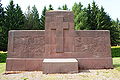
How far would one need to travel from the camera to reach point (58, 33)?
315 inches

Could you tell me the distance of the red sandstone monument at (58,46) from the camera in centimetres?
777

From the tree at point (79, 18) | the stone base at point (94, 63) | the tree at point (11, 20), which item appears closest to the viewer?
the stone base at point (94, 63)

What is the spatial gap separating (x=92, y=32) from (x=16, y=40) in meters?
4.53

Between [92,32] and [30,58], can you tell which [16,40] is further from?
[92,32]

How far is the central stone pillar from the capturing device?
7.91 meters

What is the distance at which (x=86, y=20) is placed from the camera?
99.1 feet

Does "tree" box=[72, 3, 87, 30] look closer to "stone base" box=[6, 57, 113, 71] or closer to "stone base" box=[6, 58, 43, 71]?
"stone base" box=[6, 57, 113, 71]

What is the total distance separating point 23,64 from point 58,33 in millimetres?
2710

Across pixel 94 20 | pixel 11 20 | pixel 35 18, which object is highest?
pixel 35 18

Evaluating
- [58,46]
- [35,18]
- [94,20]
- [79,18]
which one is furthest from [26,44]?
[35,18]

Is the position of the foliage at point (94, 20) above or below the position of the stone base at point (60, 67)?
above

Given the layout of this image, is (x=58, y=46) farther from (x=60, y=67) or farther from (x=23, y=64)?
(x=23, y=64)

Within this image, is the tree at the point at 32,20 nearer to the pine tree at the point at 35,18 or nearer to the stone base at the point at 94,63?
the pine tree at the point at 35,18

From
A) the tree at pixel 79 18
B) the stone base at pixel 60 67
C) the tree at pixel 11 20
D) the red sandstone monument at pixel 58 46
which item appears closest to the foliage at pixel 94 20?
the tree at pixel 79 18
